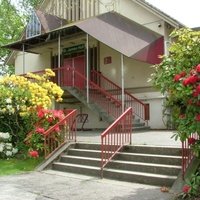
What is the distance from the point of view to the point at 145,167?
9.61m

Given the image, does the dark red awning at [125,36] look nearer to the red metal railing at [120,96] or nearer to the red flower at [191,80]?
the red metal railing at [120,96]

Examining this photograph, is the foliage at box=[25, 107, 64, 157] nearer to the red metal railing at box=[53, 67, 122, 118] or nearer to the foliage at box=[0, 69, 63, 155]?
the foliage at box=[0, 69, 63, 155]

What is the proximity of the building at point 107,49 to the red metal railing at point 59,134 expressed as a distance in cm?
474

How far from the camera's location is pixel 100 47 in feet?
71.7

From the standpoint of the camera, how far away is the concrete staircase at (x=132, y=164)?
30.0 feet

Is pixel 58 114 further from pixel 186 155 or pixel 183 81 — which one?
pixel 183 81

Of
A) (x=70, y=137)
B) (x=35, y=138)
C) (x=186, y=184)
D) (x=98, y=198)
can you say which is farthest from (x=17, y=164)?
(x=186, y=184)

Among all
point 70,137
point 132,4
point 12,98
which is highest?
point 132,4

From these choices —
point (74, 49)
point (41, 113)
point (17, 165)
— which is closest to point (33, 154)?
point (17, 165)

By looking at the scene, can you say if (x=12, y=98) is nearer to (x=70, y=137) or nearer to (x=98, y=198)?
(x=70, y=137)

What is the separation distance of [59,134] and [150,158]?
3756 mm

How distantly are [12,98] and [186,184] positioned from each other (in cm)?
774

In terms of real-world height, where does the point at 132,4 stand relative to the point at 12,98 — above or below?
above

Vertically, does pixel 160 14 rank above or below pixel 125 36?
above
